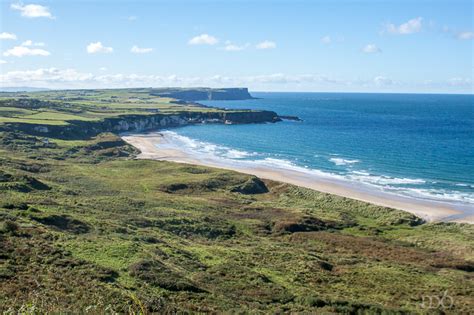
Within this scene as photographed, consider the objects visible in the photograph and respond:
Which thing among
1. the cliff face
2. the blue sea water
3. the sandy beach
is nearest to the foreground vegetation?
the sandy beach

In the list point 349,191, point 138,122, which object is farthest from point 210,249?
point 138,122

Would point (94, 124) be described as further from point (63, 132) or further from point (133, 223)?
point (133, 223)

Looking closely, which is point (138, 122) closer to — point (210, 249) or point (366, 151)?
point (366, 151)

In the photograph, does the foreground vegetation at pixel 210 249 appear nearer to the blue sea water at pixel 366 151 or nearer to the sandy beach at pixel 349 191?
the sandy beach at pixel 349 191

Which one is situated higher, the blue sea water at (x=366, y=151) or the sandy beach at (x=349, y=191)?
the blue sea water at (x=366, y=151)

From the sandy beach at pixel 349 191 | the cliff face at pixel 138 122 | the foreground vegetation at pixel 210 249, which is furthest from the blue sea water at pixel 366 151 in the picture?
the foreground vegetation at pixel 210 249
